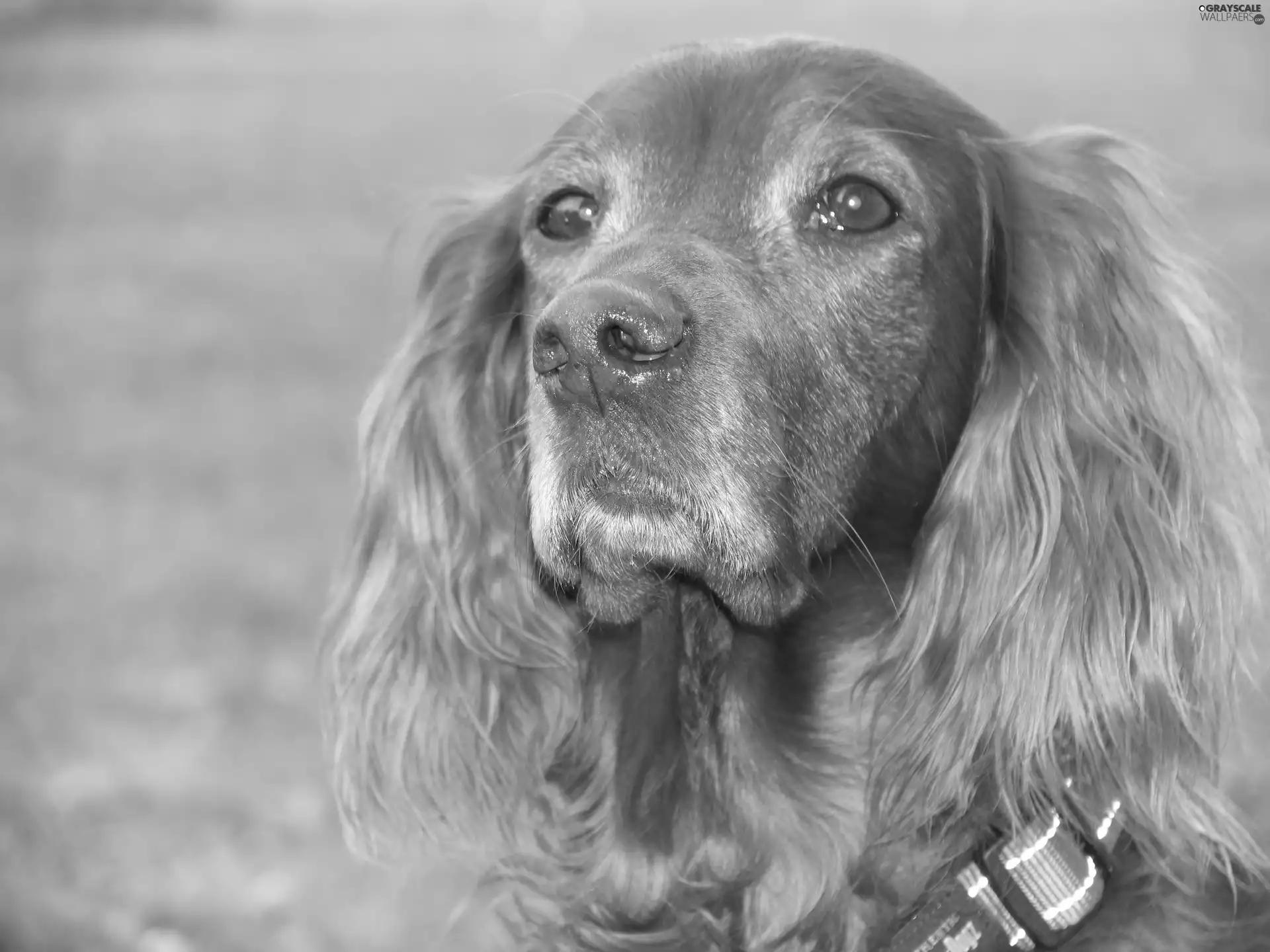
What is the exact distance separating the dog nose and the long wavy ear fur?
614 millimetres

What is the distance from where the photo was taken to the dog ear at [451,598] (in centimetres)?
258

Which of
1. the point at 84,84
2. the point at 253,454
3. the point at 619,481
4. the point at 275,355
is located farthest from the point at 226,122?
the point at 619,481

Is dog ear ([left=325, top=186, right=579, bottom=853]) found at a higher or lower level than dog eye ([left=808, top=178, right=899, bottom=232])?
lower

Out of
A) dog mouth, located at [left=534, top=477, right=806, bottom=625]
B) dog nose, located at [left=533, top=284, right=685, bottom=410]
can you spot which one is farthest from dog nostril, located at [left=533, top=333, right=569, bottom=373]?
dog mouth, located at [left=534, top=477, right=806, bottom=625]

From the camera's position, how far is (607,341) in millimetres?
1943

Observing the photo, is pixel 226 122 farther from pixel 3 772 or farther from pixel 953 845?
pixel 953 845

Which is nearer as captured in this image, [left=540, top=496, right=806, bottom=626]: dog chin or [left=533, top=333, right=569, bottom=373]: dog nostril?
[left=533, top=333, right=569, bottom=373]: dog nostril

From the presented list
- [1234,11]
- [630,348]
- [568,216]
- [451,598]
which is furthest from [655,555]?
[1234,11]

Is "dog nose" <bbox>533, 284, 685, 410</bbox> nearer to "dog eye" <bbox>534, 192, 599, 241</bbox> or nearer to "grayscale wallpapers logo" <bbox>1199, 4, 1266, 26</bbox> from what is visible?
"dog eye" <bbox>534, 192, 599, 241</bbox>

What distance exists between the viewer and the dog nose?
6.34 feet

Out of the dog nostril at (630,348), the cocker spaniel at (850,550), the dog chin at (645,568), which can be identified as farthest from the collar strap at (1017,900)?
the dog nostril at (630,348)

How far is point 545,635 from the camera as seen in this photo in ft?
8.50

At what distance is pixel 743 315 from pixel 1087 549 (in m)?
0.64

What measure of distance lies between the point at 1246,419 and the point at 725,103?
100 cm
